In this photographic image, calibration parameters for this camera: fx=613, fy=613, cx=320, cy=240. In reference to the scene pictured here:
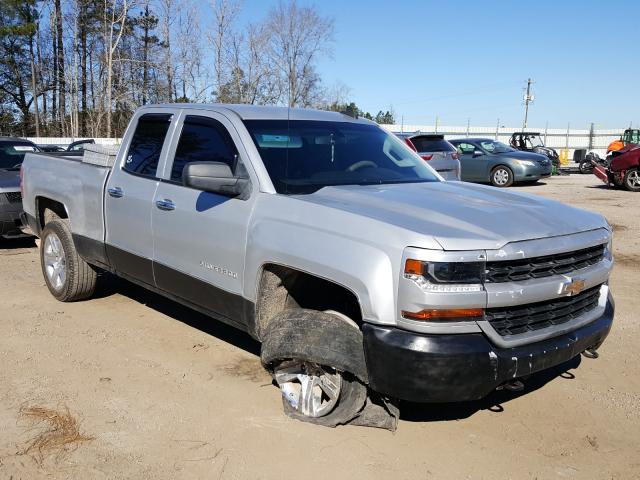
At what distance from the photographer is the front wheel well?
3.66 m

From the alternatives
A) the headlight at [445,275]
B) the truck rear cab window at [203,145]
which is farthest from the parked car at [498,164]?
the headlight at [445,275]

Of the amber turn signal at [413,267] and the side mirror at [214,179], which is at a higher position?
the side mirror at [214,179]

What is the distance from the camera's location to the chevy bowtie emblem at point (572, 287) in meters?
3.32

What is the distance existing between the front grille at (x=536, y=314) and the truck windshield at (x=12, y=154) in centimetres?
901

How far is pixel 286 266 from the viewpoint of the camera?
3562 millimetres

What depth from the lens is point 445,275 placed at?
9.83 feet

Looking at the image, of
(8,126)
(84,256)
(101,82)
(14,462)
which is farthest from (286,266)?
(8,126)

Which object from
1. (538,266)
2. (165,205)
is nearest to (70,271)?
(165,205)

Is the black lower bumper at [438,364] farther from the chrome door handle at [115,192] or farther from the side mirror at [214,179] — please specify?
the chrome door handle at [115,192]

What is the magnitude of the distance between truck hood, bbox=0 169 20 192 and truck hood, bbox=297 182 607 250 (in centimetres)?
666

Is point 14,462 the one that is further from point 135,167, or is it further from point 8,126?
point 8,126

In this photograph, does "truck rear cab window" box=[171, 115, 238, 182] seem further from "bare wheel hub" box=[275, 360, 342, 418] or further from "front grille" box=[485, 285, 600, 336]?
"front grille" box=[485, 285, 600, 336]

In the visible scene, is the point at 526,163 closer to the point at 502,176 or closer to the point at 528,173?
the point at 528,173

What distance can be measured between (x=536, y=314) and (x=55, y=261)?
4936mm
